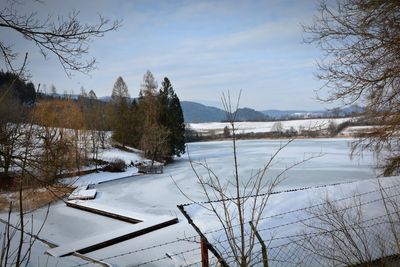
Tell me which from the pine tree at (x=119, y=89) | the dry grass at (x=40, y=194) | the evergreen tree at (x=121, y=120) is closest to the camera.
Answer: the dry grass at (x=40, y=194)

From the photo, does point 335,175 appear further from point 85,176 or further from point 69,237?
point 85,176

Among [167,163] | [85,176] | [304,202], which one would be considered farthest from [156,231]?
[167,163]

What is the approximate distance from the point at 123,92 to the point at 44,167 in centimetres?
4284

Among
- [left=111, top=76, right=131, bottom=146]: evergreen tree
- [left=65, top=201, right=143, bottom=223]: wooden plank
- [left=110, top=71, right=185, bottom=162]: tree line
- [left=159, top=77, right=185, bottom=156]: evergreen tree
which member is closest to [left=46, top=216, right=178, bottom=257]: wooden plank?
[left=65, top=201, right=143, bottom=223]: wooden plank

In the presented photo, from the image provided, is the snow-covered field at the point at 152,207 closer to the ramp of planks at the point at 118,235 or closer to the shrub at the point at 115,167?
the ramp of planks at the point at 118,235

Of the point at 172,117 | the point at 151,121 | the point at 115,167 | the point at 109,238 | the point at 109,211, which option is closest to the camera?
the point at 109,238

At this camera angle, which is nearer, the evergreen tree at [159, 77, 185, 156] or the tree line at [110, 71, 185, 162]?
the tree line at [110, 71, 185, 162]

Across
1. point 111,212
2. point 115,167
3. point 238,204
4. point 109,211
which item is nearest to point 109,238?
point 111,212

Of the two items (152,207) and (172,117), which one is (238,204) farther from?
(172,117)

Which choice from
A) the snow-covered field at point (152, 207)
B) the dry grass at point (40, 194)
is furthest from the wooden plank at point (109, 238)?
the dry grass at point (40, 194)

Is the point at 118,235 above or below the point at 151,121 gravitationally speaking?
below

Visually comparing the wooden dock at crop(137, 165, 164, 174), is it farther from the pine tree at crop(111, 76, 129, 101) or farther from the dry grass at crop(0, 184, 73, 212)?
the pine tree at crop(111, 76, 129, 101)

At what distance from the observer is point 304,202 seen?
7.25 meters

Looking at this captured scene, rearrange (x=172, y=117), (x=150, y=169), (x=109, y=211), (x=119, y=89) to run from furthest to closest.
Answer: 1. (x=119, y=89)
2. (x=172, y=117)
3. (x=150, y=169)
4. (x=109, y=211)
